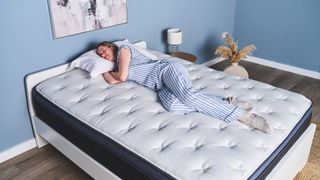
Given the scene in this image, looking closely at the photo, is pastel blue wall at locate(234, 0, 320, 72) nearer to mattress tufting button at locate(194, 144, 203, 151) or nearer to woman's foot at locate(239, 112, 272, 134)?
woman's foot at locate(239, 112, 272, 134)

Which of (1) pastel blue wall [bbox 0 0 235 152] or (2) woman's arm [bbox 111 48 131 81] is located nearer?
(1) pastel blue wall [bbox 0 0 235 152]

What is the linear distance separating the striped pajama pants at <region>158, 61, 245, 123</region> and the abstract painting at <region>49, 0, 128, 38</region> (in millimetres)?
837

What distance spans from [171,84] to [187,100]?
7.4 inches

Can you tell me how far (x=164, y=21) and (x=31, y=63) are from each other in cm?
142

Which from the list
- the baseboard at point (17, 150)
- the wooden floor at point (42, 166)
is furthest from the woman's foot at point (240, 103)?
the baseboard at point (17, 150)

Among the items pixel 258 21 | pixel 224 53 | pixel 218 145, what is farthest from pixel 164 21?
pixel 218 145

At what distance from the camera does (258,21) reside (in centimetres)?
370

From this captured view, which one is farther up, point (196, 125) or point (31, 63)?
point (31, 63)

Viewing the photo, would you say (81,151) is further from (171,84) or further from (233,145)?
(233,145)

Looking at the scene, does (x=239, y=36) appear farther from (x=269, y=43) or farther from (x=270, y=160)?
(x=270, y=160)

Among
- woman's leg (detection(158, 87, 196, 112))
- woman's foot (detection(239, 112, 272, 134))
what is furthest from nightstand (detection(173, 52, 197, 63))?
→ woman's foot (detection(239, 112, 272, 134))

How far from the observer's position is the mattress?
1.39 meters

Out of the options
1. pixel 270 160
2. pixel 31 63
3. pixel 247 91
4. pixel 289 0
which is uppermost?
pixel 289 0

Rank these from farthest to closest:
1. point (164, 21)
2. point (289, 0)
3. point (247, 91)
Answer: point (289, 0) < point (164, 21) < point (247, 91)
